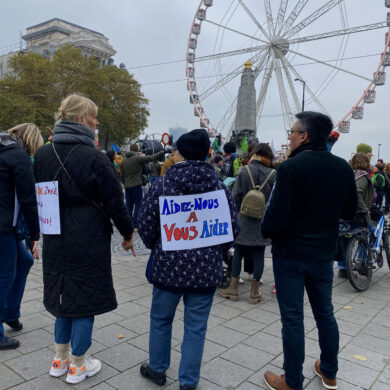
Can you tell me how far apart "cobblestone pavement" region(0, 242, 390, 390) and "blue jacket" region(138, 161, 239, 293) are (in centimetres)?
77

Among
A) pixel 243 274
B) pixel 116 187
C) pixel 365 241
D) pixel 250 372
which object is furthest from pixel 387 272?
pixel 116 187

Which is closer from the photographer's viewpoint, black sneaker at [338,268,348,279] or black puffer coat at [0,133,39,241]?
black puffer coat at [0,133,39,241]

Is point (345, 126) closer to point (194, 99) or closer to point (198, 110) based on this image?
point (198, 110)

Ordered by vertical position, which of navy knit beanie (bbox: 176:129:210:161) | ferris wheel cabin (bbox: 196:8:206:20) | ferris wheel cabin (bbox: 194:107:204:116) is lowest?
navy knit beanie (bbox: 176:129:210:161)

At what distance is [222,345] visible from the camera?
3.37 metres

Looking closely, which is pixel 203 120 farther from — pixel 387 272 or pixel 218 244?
pixel 218 244

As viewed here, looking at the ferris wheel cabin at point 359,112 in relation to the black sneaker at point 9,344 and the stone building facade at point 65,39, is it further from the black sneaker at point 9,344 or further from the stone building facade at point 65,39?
the stone building facade at point 65,39

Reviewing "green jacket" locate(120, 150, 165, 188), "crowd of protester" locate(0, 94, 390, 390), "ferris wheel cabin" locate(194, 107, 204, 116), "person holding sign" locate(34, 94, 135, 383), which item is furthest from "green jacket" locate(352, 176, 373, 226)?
"ferris wheel cabin" locate(194, 107, 204, 116)

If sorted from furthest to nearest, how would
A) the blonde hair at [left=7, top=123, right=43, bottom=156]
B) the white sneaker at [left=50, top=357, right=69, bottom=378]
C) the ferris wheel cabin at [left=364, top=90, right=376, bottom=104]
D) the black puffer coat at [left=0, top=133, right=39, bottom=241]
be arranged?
the ferris wheel cabin at [left=364, top=90, right=376, bottom=104]
the blonde hair at [left=7, top=123, right=43, bottom=156]
the black puffer coat at [left=0, top=133, right=39, bottom=241]
the white sneaker at [left=50, top=357, right=69, bottom=378]

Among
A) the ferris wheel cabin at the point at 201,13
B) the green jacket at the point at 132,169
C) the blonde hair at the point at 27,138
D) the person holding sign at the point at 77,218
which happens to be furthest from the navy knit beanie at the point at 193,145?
the ferris wheel cabin at the point at 201,13

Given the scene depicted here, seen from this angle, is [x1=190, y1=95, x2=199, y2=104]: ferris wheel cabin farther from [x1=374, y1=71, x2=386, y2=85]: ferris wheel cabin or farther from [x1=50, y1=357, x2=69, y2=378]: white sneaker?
[x1=50, y1=357, x2=69, y2=378]: white sneaker

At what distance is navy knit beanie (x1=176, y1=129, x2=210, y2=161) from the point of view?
8.34ft

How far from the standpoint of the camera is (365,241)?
16.8 ft

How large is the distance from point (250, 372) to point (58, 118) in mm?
2223
